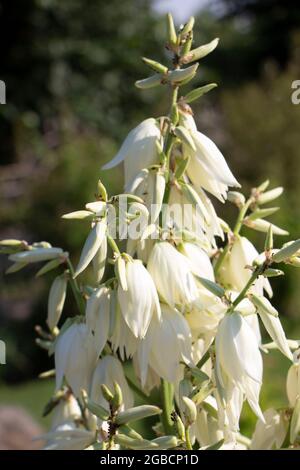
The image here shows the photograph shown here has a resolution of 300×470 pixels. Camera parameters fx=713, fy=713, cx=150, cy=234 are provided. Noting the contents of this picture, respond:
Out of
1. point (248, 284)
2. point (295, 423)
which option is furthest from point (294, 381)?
point (248, 284)

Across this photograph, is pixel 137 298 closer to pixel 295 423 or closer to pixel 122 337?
pixel 122 337

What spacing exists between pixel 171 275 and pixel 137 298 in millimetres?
51

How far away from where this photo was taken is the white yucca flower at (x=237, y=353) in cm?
66

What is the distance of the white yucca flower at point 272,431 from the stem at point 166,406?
10cm

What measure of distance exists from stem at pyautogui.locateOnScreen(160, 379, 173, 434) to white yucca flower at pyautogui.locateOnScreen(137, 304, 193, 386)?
6 centimetres

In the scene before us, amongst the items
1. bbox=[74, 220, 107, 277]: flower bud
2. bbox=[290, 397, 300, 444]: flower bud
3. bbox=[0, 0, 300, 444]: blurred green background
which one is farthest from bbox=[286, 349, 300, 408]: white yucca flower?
bbox=[0, 0, 300, 444]: blurred green background

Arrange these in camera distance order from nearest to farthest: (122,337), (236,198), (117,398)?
(117,398), (122,337), (236,198)

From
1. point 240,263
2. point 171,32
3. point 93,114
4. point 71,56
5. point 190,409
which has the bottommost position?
point 190,409

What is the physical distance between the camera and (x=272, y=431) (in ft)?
2.58

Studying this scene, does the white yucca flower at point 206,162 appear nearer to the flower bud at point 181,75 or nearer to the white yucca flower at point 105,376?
the flower bud at point 181,75

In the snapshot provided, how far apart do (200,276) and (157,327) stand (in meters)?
0.07

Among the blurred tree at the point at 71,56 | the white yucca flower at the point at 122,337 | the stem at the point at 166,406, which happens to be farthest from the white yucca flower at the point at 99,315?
the blurred tree at the point at 71,56

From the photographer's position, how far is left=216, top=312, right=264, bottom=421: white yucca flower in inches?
Result: 26.0
